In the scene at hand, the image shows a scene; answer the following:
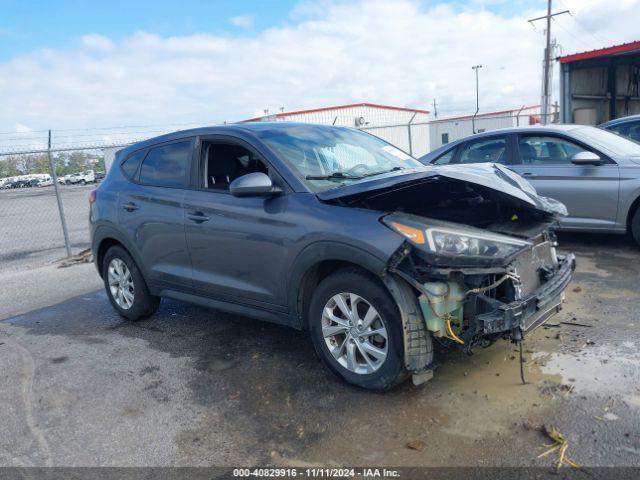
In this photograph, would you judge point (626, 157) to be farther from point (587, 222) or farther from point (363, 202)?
point (363, 202)

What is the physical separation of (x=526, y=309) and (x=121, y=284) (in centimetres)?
403

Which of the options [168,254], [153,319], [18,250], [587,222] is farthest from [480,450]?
[18,250]

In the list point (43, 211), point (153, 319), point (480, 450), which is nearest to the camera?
point (480, 450)

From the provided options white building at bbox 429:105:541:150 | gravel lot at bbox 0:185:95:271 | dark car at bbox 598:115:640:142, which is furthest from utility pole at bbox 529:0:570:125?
gravel lot at bbox 0:185:95:271

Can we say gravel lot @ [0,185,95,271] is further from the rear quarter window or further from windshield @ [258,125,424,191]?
windshield @ [258,125,424,191]

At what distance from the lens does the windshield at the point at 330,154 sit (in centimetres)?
409

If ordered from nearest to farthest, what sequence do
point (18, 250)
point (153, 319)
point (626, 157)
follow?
point (153, 319), point (626, 157), point (18, 250)

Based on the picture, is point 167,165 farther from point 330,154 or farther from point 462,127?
point 462,127

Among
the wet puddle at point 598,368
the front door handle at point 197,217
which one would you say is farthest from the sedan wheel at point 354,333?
the front door handle at point 197,217

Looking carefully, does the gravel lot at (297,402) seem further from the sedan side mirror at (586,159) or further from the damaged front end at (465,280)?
the sedan side mirror at (586,159)

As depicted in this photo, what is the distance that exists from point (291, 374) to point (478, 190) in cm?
188

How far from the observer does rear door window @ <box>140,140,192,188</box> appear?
15.8 ft

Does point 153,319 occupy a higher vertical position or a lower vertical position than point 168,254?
lower

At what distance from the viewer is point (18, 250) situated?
10.7m
